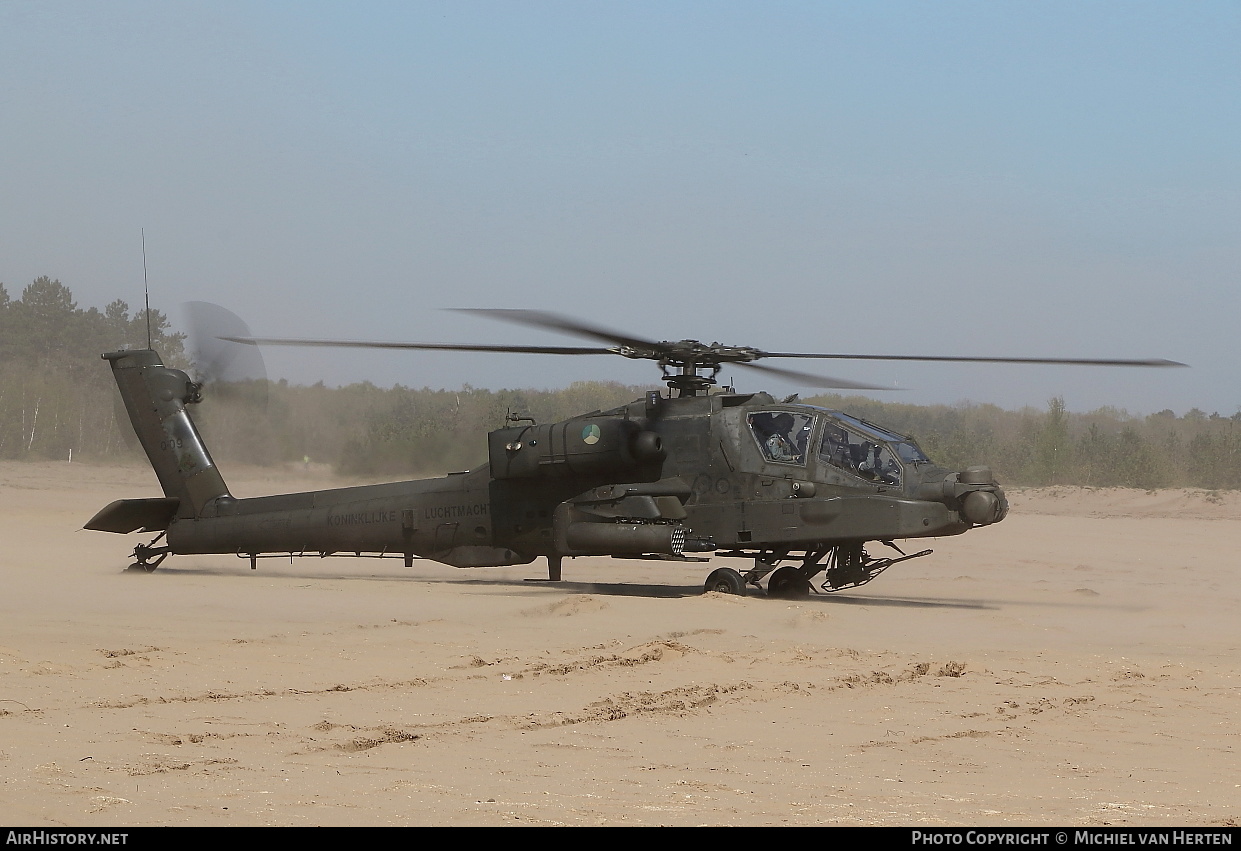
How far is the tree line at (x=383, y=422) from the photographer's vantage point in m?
23.3

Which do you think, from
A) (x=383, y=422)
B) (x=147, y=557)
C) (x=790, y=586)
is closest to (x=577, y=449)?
(x=790, y=586)

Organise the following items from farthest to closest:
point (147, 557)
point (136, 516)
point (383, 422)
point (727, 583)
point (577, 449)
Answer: point (383, 422), point (147, 557), point (136, 516), point (577, 449), point (727, 583)

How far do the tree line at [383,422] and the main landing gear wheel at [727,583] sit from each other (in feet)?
10.9

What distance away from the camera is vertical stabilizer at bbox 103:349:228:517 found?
53.1 ft

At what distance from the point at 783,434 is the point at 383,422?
15.5m

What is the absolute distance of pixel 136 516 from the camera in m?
16.0

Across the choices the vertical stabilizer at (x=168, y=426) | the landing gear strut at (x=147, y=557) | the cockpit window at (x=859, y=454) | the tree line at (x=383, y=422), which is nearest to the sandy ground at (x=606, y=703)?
the landing gear strut at (x=147, y=557)

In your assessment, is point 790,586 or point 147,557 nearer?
point 790,586

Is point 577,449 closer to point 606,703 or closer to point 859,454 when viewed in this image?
point 859,454

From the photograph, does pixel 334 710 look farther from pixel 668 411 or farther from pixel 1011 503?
pixel 1011 503

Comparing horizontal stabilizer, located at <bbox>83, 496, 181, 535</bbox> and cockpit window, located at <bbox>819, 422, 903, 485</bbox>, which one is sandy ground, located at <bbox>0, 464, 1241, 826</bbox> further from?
cockpit window, located at <bbox>819, 422, 903, 485</bbox>

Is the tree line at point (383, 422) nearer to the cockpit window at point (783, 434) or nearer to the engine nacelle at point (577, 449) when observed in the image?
the engine nacelle at point (577, 449)

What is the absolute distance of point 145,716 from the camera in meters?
6.85

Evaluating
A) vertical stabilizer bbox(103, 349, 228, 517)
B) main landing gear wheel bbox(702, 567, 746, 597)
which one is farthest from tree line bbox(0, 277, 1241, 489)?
main landing gear wheel bbox(702, 567, 746, 597)
